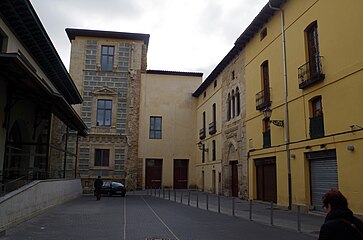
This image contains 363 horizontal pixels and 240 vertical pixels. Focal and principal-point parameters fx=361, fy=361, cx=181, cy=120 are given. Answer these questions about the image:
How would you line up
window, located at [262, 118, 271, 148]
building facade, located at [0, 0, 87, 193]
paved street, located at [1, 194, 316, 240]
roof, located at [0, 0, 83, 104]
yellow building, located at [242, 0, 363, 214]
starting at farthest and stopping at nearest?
1. window, located at [262, 118, 271, 148]
2. roof, located at [0, 0, 83, 104]
3. yellow building, located at [242, 0, 363, 214]
4. building facade, located at [0, 0, 87, 193]
5. paved street, located at [1, 194, 316, 240]

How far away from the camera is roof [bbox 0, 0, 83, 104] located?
45.7 ft

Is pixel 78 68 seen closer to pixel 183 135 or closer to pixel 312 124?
pixel 183 135

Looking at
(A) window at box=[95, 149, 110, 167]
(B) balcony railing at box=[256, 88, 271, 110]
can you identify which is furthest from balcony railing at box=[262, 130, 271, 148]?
(A) window at box=[95, 149, 110, 167]

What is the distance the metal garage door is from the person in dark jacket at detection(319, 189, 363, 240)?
11.7m

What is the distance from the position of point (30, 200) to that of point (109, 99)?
78.1ft

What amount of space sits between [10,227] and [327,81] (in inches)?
502

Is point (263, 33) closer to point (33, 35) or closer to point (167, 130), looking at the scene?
point (33, 35)

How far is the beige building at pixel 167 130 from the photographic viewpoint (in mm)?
37750

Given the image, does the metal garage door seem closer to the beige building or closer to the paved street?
the paved street

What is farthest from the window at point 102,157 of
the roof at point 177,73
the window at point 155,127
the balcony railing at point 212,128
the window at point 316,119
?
the window at point 316,119

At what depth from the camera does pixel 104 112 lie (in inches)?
1395

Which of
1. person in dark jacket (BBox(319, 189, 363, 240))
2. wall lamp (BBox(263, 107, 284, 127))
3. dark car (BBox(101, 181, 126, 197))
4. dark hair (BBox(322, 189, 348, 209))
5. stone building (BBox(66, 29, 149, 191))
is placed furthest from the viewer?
stone building (BBox(66, 29, 149, 191))

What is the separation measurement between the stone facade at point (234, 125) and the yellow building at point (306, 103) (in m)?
1.27

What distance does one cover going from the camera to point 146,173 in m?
37.5
